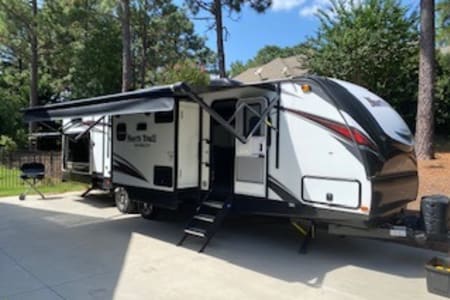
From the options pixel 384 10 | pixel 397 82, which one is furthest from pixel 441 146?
pixel 384 10

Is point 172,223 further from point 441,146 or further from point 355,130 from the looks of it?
point 441,146

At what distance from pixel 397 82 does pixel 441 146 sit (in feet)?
8.69

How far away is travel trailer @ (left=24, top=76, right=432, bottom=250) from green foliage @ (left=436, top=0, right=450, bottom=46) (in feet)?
46.0

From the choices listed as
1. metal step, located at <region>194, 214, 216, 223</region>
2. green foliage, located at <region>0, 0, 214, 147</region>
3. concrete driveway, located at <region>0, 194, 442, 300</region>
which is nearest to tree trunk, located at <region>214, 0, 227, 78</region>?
green foliage, located at <region>0, 0, 214, 147</region>

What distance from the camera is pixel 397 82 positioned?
1471 centimetres

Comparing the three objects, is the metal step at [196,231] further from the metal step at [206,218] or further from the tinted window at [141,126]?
the tinted window at [141,126]

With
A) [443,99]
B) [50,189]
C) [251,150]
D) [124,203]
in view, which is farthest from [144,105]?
[443,99]

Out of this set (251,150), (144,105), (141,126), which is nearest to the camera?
(144,105)

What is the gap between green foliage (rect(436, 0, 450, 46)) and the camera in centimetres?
1728

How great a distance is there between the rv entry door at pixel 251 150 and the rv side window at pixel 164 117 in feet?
4.12

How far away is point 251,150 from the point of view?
6.40m

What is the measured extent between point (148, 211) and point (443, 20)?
632 inches

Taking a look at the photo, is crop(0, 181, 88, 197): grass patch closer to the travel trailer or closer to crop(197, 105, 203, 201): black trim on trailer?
the travel trailer

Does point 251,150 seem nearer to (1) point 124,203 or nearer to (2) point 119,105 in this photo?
(2) point 119,105
